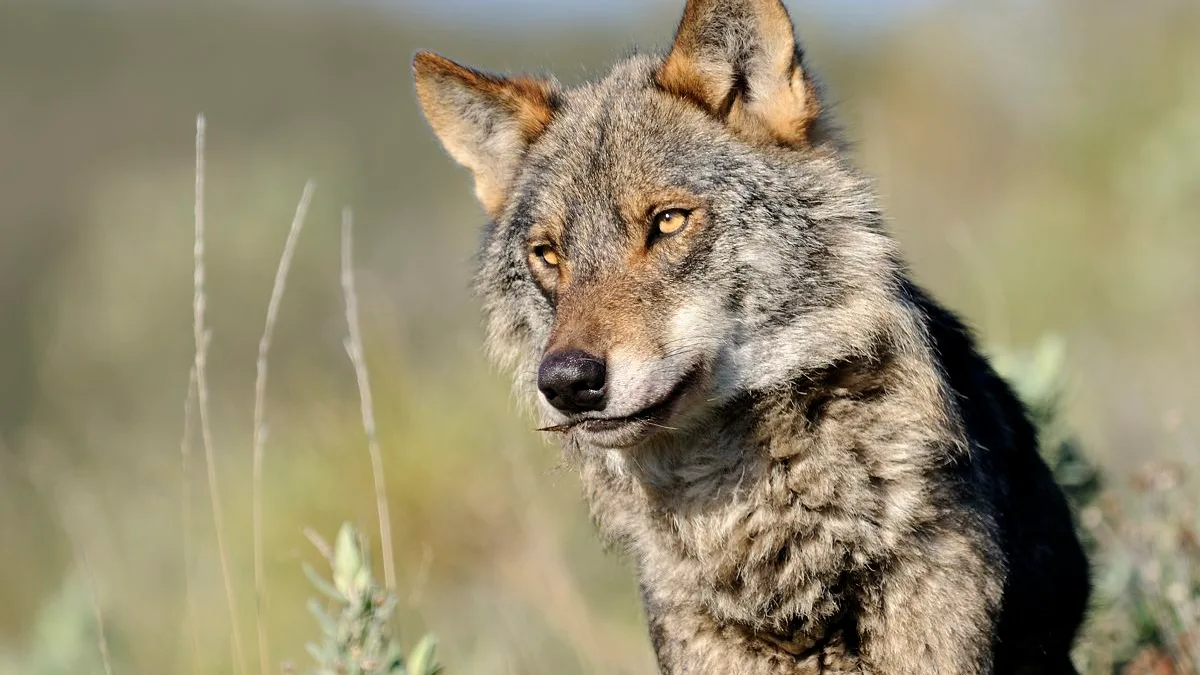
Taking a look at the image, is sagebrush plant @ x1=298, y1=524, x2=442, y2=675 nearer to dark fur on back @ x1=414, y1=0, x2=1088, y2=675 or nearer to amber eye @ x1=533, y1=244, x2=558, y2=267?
dark fur on back @ x1=414, y1=0, x2=1088, y2=675

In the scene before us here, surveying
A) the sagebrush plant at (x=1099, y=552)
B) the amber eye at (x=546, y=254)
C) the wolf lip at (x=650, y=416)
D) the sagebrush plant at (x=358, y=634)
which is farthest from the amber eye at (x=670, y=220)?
the sagebrush plant at (x=358, y=634)

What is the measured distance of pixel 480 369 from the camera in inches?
352

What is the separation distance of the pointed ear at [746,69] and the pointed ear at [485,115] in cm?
57

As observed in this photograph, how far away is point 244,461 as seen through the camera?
31.6ft

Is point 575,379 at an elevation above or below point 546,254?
below

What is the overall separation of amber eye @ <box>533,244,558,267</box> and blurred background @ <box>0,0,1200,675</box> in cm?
80

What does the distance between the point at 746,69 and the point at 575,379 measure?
123cm

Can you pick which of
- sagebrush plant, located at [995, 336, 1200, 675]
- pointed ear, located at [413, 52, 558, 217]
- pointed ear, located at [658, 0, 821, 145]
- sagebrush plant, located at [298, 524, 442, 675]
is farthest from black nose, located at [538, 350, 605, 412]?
sagebrush plant, located at [995, 336, 1200, 675]

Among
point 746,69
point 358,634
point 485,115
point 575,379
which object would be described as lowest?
point 358,634

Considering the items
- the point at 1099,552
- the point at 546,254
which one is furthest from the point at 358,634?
the point at 1099,552

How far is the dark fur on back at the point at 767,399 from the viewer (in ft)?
11.2

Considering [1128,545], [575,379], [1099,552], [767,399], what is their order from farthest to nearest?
[1099,552] < [1128,545] < [767,399] < [575,379]

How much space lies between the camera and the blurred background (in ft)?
18.3

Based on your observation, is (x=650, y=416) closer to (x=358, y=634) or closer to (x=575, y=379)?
(x=575, y=379)
